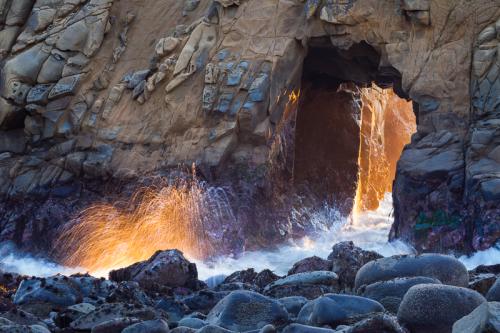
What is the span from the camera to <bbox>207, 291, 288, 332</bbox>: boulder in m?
7.35

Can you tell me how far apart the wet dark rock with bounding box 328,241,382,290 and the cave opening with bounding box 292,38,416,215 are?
639 centimetres

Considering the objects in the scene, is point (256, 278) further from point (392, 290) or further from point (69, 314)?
point (392, 290)

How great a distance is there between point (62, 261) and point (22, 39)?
4.94m

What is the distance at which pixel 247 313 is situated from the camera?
24.5 ft

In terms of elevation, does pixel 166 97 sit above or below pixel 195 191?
above

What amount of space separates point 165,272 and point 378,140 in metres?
13.8

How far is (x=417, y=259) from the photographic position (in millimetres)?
8320

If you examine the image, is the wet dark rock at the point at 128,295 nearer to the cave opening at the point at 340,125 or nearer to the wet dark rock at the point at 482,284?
the wet dark rock at the point at 482,284

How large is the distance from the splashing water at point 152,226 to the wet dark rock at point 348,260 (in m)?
5.34

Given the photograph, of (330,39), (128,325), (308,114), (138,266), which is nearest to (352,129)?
(308,114)

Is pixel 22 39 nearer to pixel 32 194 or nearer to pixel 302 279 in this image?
pixel 32 194

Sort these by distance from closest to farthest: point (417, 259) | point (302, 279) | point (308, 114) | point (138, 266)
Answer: point (417, 259), point (302, 279), point (138, 266), point (308, 114)

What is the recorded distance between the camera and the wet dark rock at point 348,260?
1087cm

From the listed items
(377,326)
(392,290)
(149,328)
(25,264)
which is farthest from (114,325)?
(25,264)
